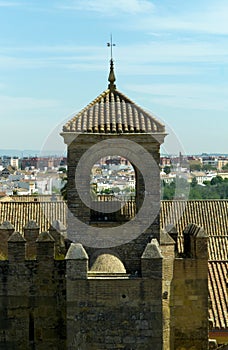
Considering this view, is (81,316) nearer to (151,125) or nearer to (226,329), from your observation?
(151,125)

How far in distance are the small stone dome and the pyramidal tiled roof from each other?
291 centimetres

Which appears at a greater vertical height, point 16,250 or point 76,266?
point 16,250

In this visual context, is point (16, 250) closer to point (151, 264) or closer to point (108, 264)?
point (108, 264)

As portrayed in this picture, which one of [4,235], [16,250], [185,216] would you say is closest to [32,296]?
[16,250]

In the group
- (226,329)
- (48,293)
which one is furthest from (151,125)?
(226,329)

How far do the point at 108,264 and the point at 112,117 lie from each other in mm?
3462

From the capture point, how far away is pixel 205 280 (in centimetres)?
1631

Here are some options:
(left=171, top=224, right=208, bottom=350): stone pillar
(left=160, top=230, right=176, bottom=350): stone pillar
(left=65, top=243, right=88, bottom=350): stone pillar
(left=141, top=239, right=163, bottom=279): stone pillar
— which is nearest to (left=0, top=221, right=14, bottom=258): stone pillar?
(left=65, top=243, right=88, bottom=350): stone pillar

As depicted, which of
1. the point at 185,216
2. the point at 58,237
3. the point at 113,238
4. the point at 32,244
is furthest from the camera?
the point at 185,216

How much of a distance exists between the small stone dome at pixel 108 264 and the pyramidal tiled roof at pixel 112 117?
2910 millimetres

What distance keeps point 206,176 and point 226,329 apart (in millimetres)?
142556

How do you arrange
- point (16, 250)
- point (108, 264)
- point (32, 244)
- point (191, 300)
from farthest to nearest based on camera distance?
point (32, 244), point (191, 300), point (16, 250), point (108, 264)

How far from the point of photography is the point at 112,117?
16344 millimetres

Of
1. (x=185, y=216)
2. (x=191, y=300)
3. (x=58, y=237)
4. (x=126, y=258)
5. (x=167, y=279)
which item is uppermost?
(x=185, y=216)
